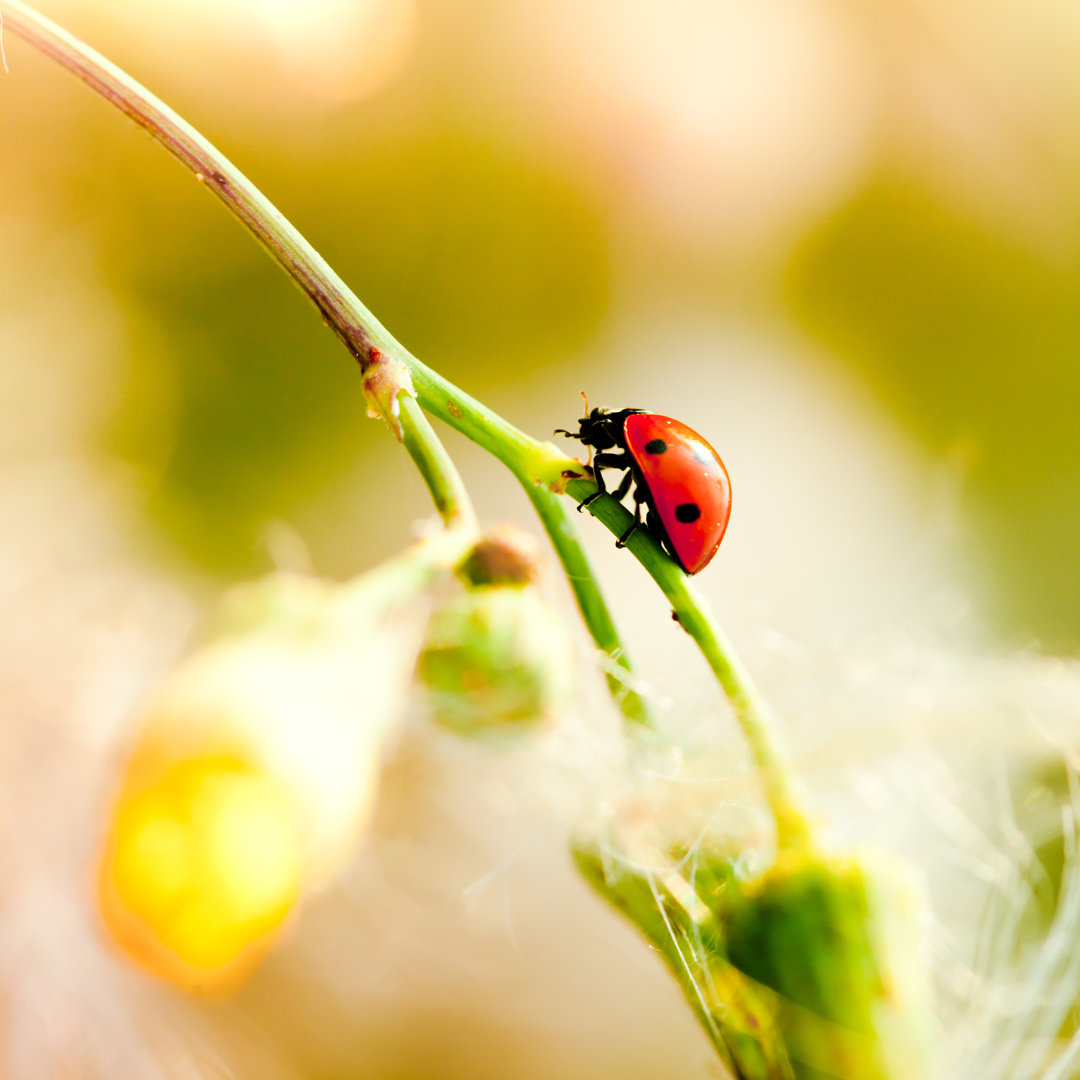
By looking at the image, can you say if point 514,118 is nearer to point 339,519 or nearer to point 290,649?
point 339,519

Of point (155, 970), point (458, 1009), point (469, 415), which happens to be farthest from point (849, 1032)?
point (458, 1009)

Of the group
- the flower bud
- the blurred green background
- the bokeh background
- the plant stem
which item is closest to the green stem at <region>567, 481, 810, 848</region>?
the plant stem

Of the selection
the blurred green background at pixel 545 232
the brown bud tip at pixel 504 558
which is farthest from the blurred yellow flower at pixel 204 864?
the blurred green background at pixel 545 232

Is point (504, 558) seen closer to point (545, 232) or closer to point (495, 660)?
point (495, 660)

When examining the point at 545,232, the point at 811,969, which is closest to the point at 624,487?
the point at 811,969

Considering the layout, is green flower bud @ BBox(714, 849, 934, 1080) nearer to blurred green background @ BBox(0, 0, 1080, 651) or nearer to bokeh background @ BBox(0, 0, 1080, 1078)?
bokeh background @ BBox(0, 0, 1080, 1078)

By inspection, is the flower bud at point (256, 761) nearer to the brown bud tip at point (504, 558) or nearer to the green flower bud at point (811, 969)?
the brown bud tip at point (504, 558)
